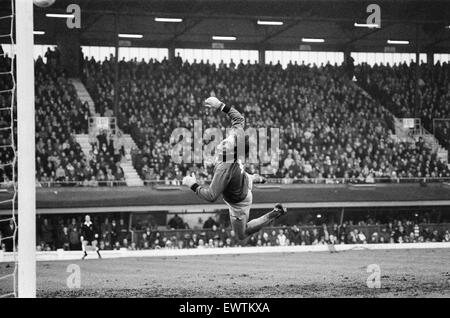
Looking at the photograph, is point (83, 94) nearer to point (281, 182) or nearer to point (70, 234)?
point (70, 234)

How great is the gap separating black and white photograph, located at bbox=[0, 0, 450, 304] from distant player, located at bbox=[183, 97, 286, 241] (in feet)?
17.8

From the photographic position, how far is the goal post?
A: 8758mm

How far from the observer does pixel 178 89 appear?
76.0 feet

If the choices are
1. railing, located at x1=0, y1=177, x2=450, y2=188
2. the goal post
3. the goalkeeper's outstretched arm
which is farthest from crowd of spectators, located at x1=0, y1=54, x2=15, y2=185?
the goalkeeper's outstretched arm

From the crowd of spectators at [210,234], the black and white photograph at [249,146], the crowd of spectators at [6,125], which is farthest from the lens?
the crowd of spectators at [210,234]

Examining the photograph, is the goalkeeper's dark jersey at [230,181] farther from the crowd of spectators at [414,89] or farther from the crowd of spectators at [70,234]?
the crowd of spectators at [414,89]

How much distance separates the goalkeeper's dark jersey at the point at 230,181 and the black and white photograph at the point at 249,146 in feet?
18.4

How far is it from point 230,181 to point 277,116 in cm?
1349

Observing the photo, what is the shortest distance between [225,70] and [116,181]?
6.49 meters

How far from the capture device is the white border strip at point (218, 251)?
704 inches

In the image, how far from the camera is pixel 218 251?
62.2 feet

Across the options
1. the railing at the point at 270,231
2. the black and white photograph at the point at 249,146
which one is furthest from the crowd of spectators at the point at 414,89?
the railing at the point at 270,231

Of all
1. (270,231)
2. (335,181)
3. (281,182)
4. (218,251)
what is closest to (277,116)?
(281,182)

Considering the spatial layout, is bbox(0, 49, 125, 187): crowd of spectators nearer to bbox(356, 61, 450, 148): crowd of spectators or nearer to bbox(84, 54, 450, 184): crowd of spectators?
bbox(84, 54, 450, 184): crowd of spectators
